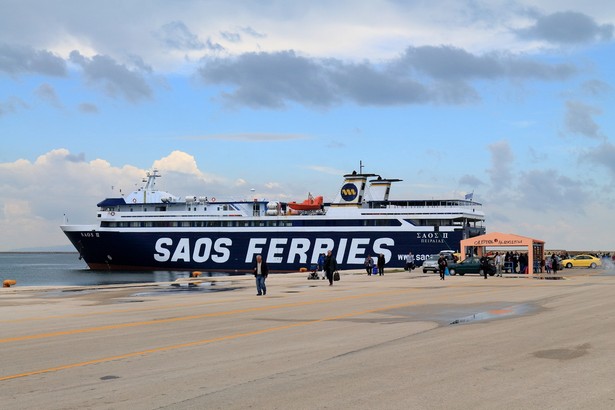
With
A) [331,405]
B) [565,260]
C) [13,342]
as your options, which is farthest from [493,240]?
[331,405]

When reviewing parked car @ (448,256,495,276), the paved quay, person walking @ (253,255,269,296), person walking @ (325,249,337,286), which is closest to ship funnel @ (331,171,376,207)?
parked car @ (448,256,495,276)

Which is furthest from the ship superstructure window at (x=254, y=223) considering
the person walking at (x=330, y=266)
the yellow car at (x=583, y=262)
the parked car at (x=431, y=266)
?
the person walking at (x=330, y=266)

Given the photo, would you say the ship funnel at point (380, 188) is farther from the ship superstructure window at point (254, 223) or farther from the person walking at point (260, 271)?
the person walking at point (260, 271)

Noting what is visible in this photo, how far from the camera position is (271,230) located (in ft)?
251

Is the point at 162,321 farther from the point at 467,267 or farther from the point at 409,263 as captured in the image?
the point at 409,263

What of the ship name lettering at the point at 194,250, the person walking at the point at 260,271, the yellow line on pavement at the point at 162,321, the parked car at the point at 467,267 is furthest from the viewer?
the ship name lettering at the point at 194,250

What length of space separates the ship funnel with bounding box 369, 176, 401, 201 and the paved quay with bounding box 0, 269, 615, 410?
2292 inches

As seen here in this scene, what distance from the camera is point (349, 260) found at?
74.0 meters

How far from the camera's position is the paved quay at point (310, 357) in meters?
8.41

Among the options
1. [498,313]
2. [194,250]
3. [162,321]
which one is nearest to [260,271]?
[162,321]

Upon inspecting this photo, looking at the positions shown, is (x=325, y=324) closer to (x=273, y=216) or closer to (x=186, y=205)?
(x=273, y=216)

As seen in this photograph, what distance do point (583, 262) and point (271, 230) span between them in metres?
30.9

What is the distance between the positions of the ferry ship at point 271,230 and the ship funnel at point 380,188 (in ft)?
0.36

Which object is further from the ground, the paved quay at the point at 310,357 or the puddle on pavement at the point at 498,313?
the puddle on pavement at the point at 498,313
